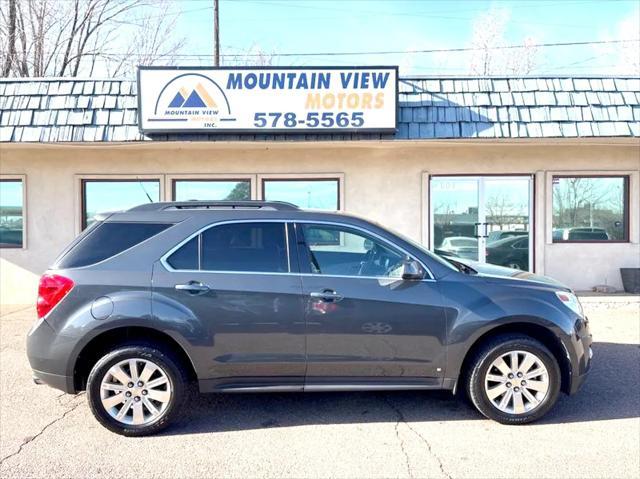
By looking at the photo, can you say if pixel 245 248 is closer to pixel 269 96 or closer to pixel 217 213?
pixel 217 213

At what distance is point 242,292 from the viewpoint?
12.6 ft

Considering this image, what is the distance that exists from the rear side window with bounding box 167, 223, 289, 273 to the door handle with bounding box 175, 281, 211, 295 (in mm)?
143

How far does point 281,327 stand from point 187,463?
3.74ft

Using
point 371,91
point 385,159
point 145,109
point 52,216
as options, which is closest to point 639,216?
point 385,159

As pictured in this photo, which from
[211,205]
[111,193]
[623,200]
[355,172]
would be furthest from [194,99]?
[623,200]

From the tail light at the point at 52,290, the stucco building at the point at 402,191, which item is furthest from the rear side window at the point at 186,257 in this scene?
the stucco building at the point at 402,191

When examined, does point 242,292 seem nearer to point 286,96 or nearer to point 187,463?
point 187,463

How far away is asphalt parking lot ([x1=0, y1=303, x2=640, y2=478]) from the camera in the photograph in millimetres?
3312

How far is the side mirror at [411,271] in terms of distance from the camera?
3.89 meters

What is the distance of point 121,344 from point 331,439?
1.79 meters

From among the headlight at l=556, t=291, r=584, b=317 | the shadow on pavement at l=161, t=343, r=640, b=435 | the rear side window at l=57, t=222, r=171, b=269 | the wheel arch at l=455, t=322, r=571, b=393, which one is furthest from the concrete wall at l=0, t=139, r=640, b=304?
the rear side window at l=57, t=222, r=171, b=269

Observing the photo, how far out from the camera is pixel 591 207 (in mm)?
9055

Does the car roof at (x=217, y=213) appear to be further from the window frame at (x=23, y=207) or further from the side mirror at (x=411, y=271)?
the window frame at (x=23, y=207)

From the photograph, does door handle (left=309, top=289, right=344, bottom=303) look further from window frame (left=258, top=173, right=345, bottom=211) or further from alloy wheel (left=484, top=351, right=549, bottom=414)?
window frame (left=258, top=173, right=345, bottom=211)
